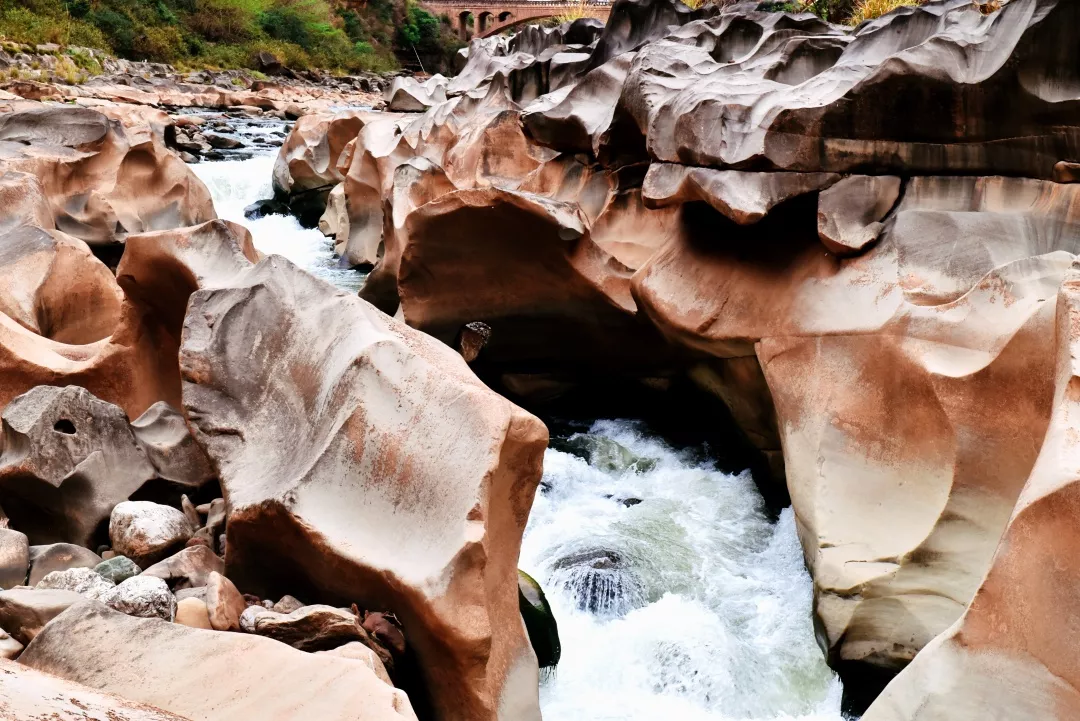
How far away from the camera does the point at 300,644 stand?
132 inches

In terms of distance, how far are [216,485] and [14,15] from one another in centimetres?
2216

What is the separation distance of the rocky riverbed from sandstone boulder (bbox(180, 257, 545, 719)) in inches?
0.6

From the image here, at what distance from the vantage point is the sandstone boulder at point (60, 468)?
4426 millimetres

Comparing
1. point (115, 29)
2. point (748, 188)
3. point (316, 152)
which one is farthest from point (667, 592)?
point (115, 29)

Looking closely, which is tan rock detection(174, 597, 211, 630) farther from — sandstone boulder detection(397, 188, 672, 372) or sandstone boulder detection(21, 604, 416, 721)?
sandstone boulder detection(397, 188, 672, 372)

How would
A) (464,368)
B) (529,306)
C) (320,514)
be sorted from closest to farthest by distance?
(320,514) < (464,368) < (529,306)

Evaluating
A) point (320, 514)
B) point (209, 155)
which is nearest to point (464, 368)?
point (320, 514)

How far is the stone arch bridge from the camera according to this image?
35188mm

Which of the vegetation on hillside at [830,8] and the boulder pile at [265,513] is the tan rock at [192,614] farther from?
the vegetation on hillside at [830,8]

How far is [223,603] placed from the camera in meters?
3.49

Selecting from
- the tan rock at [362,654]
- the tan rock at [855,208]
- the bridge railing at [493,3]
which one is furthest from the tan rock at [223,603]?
the bridge railing at [493,3]

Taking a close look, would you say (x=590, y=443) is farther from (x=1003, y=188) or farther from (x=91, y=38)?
(x=91, y=38)

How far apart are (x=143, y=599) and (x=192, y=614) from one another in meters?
0.18

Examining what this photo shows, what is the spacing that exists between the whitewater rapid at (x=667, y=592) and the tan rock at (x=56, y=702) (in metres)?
2.10
